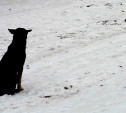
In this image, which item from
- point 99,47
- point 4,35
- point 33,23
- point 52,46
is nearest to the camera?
point 99,47

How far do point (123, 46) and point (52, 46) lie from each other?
272cm

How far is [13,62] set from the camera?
7637 mm

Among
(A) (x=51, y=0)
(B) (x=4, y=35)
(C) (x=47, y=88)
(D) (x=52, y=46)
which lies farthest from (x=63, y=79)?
(A) (x=51, y=0)

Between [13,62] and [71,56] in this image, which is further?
[71,56]

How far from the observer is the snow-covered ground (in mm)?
6852

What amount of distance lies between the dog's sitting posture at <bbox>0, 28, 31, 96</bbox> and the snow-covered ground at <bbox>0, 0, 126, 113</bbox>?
290mm

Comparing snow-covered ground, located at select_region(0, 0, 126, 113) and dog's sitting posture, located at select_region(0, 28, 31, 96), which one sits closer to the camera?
snow-covered ground, located at select_region(0, 0, 126, 113)

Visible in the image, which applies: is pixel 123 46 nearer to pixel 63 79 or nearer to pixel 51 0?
pixel 63 79

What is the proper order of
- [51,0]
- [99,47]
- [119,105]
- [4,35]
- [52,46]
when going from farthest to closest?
[51,0], [4,35], [52,46], [99,47], [119,105]

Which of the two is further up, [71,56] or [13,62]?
[13,62]

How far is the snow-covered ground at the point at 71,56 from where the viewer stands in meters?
6.85

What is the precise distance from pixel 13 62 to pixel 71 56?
343cm

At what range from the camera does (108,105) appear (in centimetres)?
587

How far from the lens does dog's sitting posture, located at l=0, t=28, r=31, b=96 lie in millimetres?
7594
